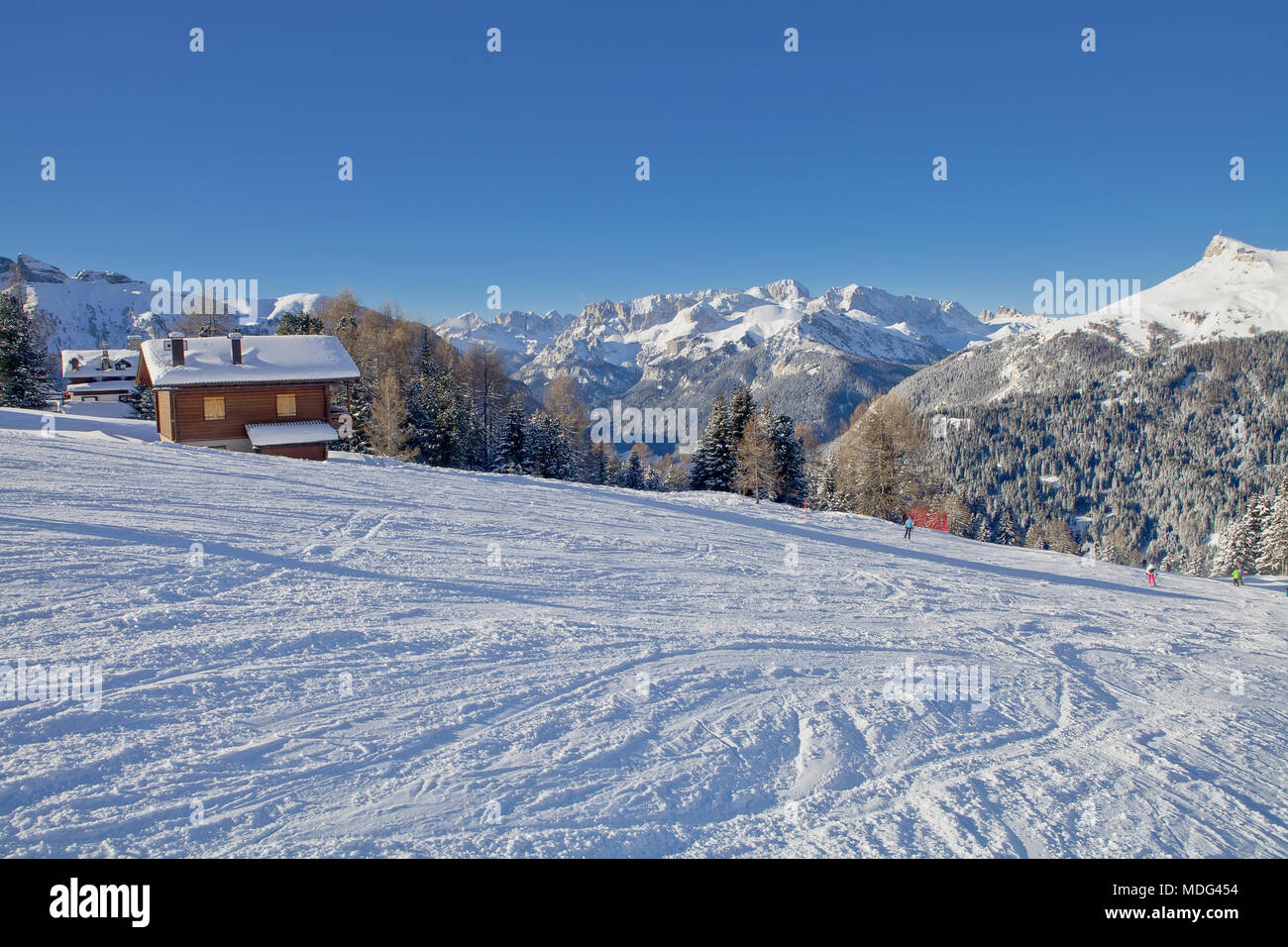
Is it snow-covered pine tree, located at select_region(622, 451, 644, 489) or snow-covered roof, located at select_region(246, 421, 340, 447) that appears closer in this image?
snow-covered roof, located at select_region(246, 421, 340, 447)

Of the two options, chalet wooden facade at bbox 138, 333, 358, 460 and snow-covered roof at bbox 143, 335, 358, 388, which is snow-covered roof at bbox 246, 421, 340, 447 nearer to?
chalet wooden facade at bbox 138, 333, 358, 460

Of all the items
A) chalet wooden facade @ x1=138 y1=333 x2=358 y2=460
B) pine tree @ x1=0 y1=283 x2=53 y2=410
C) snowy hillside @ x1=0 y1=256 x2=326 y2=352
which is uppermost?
snowy hillside @ x1=0 y1=256 x2=326 y2=352

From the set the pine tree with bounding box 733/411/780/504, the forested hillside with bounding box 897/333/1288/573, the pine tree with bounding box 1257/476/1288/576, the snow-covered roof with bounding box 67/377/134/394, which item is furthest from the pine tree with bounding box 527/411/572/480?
the forested hillside with bounding box 897/333/1288/573

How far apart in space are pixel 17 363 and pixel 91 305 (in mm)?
184150

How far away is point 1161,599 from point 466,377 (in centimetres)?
5359

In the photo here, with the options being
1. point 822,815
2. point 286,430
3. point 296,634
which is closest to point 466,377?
point 286,430

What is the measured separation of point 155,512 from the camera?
33.1 ft

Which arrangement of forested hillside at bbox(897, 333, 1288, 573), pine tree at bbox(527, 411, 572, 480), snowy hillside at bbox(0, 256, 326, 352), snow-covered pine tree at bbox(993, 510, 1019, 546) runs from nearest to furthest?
1. pine tree at bbox(527, 411, 572, 480)
2. snow-covered pine tree at bbox(993, 510, 1019, 546)
3. forested hillside at bbox(897, 333, 1288, 573)
4. snowy hillside at bbox(0, 256, 326, 352)

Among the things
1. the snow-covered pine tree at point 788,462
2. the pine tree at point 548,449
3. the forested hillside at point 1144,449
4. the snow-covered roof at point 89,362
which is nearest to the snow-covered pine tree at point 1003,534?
the snow-covered pine tree at point 788,462

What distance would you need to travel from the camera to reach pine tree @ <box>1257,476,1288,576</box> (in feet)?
127

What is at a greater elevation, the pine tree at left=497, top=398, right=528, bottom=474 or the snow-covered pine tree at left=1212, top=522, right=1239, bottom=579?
the pine tree at left=497, top=398, right=528, bottom=474

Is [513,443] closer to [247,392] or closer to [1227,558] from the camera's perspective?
[247,392]

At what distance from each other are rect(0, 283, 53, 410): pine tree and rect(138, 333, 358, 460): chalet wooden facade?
24022 mm

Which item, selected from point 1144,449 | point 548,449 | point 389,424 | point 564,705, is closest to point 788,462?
point 548,449
